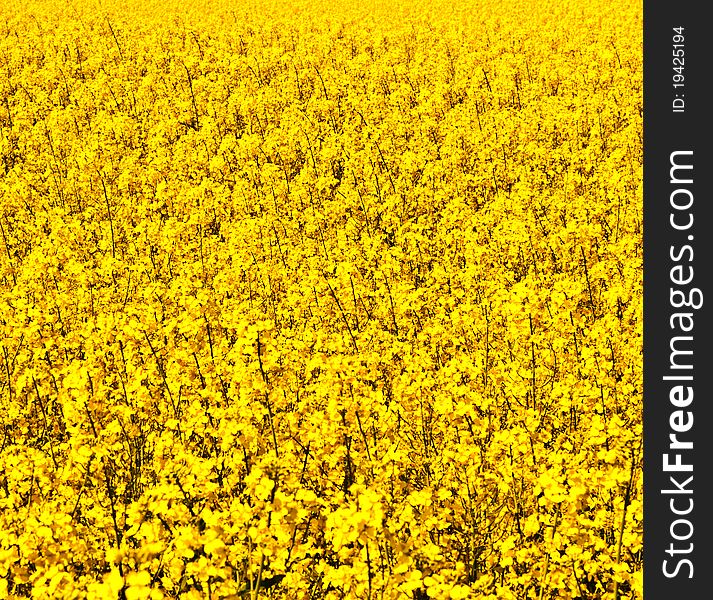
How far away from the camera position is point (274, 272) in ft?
21.1

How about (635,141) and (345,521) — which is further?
(635,141)

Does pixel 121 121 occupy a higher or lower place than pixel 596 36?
lower

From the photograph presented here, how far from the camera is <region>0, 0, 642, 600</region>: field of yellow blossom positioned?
11.5 ft

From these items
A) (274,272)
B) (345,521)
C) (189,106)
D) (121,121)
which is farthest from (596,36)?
(345,521)

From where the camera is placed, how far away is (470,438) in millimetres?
4164

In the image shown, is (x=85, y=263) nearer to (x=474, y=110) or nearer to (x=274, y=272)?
(x=274, y=272)

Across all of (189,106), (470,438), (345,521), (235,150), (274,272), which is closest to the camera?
(345,521)

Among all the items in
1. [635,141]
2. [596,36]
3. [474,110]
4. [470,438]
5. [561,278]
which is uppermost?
[596,36]

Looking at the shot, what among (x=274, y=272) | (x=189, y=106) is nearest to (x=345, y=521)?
(x=274, y=272)

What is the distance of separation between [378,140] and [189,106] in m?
3.25

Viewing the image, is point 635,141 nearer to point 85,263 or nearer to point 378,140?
point 378,140

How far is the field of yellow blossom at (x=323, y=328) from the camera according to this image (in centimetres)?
351

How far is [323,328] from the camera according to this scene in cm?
586
